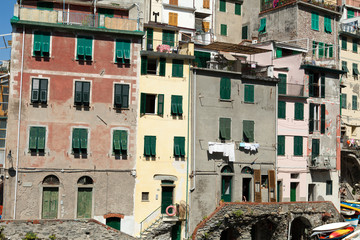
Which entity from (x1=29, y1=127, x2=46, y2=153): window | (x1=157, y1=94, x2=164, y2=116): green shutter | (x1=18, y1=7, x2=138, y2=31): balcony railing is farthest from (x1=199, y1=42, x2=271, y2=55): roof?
(x1=29, y1=127, x2=46, y2=153): window

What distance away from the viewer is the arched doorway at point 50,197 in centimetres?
3844

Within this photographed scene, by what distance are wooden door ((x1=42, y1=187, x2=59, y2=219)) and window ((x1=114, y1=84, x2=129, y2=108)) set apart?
27.1 feet

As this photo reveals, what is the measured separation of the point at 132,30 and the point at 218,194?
1572 centimetres

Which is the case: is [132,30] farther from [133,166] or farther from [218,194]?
[218,194]

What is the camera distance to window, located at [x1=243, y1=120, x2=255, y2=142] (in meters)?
45.5

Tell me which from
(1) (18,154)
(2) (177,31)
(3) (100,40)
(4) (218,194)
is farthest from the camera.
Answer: (2) (177,31)

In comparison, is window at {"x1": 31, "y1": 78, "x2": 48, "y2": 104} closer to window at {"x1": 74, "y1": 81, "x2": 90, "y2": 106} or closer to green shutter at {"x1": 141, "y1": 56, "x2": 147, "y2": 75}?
window at {"x1": 74, "y1": 81, "x2": 90, "y2": 106}

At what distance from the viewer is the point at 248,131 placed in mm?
45656

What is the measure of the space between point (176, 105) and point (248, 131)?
7373 mm

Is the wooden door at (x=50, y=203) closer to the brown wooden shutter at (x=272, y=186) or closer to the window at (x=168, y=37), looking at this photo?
the window at (x=168, y=37)

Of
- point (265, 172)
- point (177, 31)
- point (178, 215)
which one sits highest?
point (177, 31)

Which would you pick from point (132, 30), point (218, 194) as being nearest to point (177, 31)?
point (132, 30)

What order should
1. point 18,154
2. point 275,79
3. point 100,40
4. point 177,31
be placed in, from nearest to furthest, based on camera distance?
point 18,154 → point 100,40 → point 275,79 → point 177,31

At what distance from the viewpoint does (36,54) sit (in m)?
39.1
